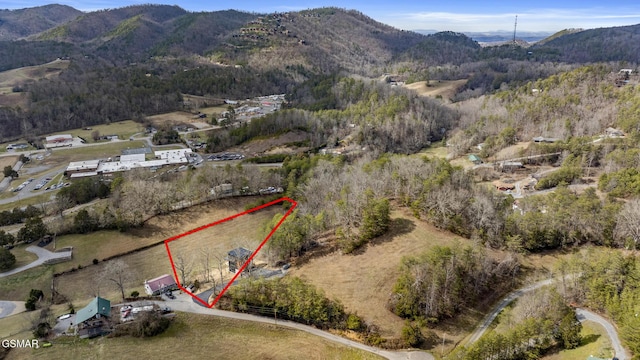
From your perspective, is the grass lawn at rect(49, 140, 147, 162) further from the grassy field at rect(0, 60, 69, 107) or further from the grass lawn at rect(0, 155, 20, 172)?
the grassy field at rect(0, 60, 69, 107)

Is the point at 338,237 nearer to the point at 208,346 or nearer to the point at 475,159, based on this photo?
the point at 208,346

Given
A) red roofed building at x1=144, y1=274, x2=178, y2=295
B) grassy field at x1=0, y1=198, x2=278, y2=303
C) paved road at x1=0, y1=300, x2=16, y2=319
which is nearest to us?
paved road at x1=0, y1=300, x2=16, y2=319

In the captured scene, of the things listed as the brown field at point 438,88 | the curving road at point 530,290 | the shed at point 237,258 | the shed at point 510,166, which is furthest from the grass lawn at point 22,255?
the brown field at point 438,88

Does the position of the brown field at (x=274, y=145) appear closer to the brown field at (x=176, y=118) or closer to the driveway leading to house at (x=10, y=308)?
the brown field at (x=176, y=118)

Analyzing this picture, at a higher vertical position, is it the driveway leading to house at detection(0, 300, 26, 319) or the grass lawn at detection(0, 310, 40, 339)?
the grass lawn at detection(0, 310, 40, 339)

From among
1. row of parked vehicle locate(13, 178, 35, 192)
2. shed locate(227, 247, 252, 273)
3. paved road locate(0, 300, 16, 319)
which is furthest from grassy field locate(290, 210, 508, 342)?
row of parked vehicle locate(13, 178, 35, 192)
